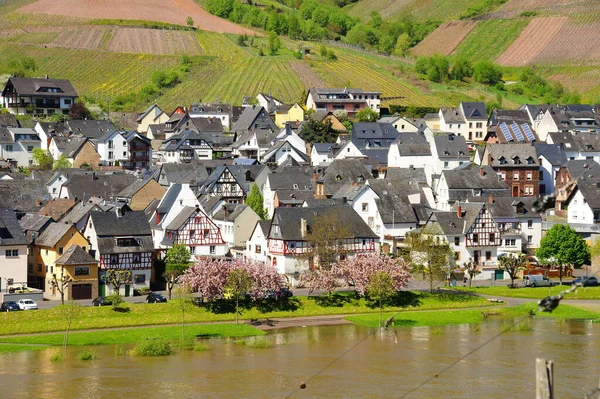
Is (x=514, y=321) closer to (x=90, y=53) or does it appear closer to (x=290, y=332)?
(x=290, y=332)

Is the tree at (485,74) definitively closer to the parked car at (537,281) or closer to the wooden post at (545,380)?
the parked car at (537,281)

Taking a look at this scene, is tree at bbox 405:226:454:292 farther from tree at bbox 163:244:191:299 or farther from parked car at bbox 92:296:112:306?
parked car at bbox 92:296:112:306

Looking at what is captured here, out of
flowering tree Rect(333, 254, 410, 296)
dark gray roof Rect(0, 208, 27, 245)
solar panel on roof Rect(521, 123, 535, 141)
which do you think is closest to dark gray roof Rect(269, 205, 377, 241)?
flowering tree Rect(333, 254, 410, 296)

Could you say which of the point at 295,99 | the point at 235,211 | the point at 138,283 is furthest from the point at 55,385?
the point at 295,99

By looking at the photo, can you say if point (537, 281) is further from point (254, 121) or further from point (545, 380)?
point (254, 121)

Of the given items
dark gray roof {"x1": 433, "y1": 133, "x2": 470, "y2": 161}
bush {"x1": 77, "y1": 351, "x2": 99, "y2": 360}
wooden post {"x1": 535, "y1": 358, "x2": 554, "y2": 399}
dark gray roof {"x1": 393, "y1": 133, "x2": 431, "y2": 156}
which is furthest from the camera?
dark gray roof {"x1": 393, "y1": 133, "x2": 431, "y2": 156}
